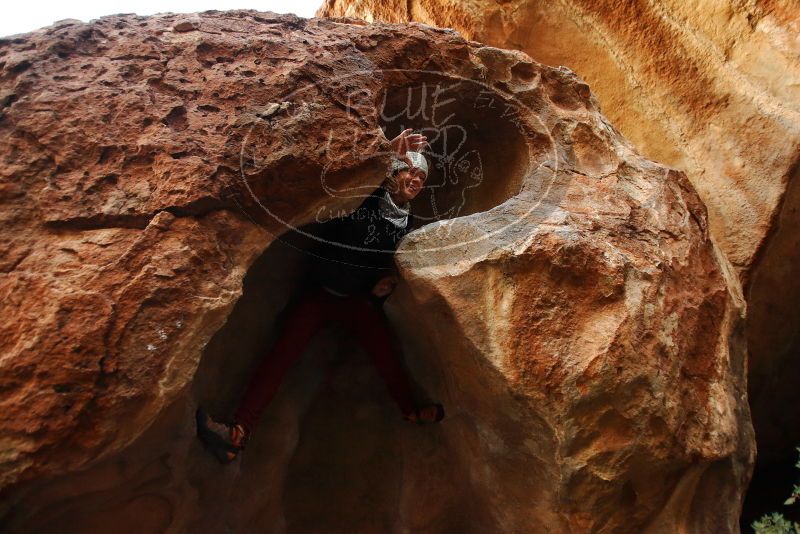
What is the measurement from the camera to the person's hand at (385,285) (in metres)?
2.17

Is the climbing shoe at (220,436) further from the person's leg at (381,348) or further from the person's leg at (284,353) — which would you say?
the person's leg at (381,348)

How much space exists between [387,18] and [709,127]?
203cm

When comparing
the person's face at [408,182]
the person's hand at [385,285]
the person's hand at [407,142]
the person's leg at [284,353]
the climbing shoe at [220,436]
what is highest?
the person's hand at [407,142]

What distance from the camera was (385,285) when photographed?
2.18 metres

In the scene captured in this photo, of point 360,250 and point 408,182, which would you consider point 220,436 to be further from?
point 408,182

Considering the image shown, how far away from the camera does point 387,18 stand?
3783 mm

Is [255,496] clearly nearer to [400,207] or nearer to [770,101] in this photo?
[400,207]

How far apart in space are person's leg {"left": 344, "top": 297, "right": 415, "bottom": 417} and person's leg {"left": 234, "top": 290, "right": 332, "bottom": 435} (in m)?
0.12

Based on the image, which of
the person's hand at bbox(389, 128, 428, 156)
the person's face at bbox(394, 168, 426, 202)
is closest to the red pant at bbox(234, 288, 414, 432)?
the person's face at bbox(394, 168, 426, 202)

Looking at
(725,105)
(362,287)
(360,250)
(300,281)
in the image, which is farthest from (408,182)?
(725,105)

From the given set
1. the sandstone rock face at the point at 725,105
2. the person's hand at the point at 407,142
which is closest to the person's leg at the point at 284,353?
the person's hand at the point at 407,142

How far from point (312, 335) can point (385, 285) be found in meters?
0.32

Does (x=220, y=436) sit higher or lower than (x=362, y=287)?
lower

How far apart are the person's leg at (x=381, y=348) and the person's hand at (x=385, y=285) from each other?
6 cm
